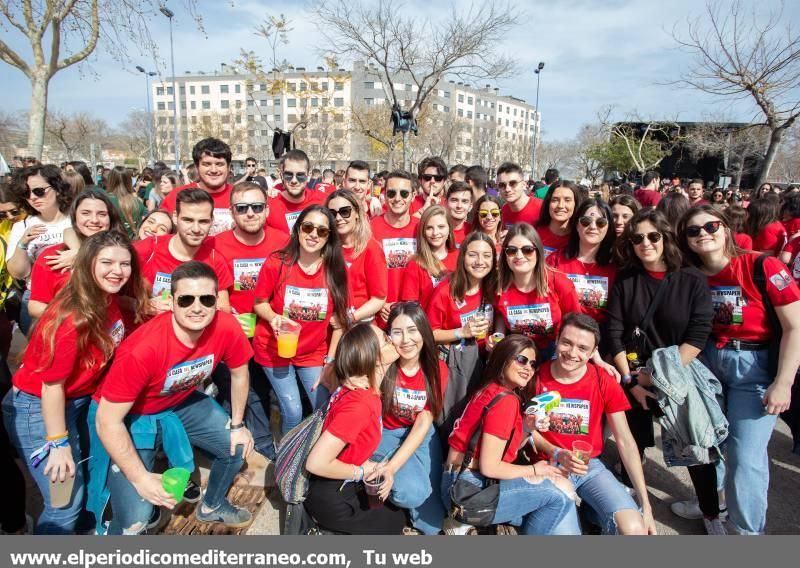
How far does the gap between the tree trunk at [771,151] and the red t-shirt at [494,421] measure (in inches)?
364

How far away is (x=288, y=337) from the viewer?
3074 millimetres

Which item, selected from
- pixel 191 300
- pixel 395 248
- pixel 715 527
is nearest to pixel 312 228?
pixel 191 300

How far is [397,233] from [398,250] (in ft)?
0.58

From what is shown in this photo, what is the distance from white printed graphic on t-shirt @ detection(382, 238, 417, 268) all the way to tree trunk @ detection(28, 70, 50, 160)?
9.62m

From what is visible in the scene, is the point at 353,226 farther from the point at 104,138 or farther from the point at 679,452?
the point at 104,138

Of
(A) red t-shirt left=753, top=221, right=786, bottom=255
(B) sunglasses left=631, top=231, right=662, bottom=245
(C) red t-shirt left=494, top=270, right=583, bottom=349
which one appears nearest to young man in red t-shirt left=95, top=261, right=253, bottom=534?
(C) red t-shirt left=494, top=270, right=583, bottom=349

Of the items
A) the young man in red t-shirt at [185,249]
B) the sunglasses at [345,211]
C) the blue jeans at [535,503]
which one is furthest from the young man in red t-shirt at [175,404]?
the blue jeans at [535,503]

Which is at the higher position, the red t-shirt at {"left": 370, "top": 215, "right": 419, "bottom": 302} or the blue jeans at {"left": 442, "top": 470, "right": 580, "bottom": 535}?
the red t-shirt at {"left": 370, "top": 215, "right": 419, "bottom": 302}

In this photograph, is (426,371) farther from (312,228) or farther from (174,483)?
(174,483)

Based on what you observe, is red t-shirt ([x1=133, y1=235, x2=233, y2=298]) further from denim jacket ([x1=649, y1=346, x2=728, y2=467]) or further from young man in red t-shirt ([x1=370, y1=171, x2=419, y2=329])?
denim jacket ([x1=649, y1=346, x2=728, y2=467])

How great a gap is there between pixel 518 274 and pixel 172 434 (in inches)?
96.6

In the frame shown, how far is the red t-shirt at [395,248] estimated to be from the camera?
4.10 metres

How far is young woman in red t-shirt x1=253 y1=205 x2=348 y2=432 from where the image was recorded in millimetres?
3227

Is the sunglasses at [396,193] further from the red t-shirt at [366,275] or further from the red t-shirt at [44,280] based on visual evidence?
the red t-shirt at [44,280]
